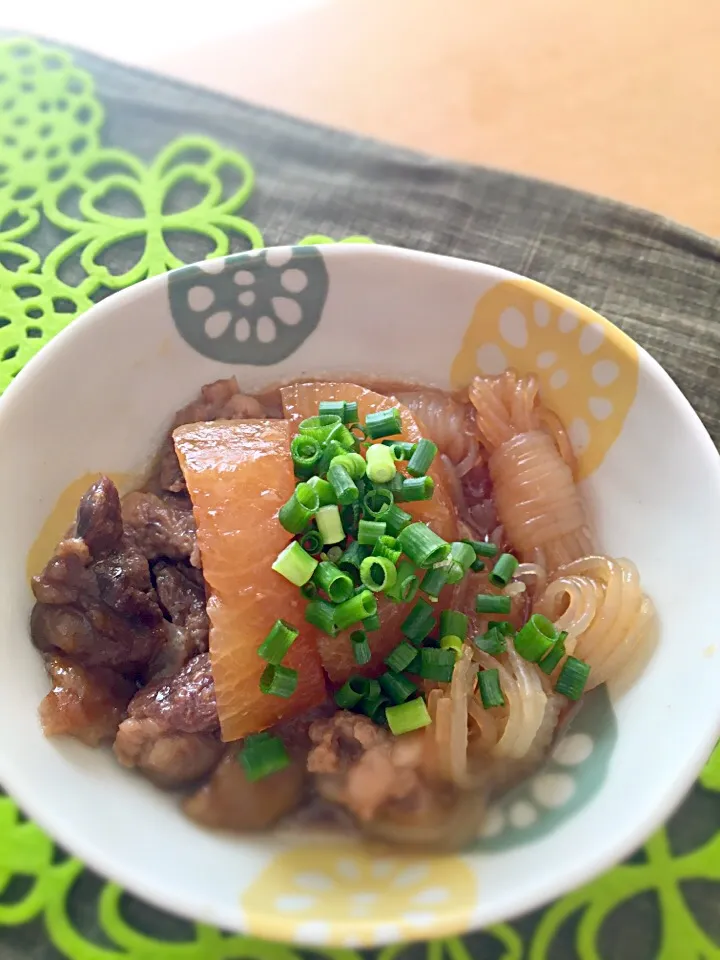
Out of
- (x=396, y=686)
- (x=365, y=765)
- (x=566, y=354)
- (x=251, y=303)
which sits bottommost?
(x=365, y=765)

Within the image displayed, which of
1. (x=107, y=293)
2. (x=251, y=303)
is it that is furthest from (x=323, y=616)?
(x=107, y=293)

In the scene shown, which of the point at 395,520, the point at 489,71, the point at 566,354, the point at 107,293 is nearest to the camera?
the point at 395,520

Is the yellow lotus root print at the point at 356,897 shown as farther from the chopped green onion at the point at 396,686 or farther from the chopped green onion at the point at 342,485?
the chopped green onion at the point at 342,485

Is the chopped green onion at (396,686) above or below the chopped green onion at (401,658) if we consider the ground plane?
below

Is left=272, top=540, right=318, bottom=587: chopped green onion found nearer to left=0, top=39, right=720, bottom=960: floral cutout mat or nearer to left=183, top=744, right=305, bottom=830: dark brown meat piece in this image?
left=183, top=744, right=305, bottom=830: dark brown meat piece

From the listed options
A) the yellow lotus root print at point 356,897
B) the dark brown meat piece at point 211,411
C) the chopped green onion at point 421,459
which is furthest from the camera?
the dark brown meat piece at point 211,411

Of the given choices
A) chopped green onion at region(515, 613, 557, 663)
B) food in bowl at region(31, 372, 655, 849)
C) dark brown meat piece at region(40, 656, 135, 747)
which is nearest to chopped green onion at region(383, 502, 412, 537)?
food in bowl at region(31, 372, 655, 849)

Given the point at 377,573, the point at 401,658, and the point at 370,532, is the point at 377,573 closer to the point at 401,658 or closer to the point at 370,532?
the point at 370,532

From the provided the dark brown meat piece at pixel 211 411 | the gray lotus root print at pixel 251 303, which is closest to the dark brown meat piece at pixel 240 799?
the dark brown meat piece at pixel 211 411
